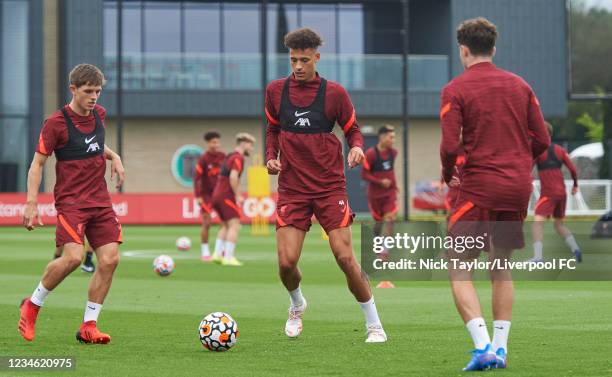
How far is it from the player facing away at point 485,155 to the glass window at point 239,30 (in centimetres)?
4671

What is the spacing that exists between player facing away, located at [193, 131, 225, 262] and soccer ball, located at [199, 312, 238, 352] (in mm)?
13138

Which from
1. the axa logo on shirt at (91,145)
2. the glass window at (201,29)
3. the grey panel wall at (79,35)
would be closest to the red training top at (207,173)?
the axa logo on shirt at (91,145)

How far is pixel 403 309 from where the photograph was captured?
13.1 metres

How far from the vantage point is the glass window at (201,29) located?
54375 millimetres

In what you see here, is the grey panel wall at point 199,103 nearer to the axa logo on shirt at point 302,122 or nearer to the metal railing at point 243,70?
the metal railing at point 243,70

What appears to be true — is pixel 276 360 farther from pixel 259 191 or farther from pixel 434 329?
pixel 259 191

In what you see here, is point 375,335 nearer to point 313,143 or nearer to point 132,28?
point 313,143

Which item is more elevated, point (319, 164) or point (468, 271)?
point (319, 164)

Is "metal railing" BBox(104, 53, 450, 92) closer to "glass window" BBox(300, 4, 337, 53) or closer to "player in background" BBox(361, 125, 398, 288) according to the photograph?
"glass window" BBox(300, 4, 337, 53)

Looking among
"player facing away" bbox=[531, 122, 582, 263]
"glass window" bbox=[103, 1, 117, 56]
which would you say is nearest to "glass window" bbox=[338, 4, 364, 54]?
"glass window" bbox=[103, 1, 117, 56]

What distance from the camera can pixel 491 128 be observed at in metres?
8.17

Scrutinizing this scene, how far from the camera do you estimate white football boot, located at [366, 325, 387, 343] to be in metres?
10.1

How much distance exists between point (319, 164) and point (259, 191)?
29.0 meters

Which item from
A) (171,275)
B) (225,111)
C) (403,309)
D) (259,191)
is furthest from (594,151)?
(403,309)
